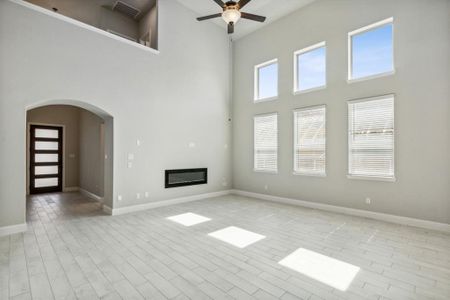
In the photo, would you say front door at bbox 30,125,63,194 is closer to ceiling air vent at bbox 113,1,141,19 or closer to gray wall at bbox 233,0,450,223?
ceiling air vent at bbox 113,1,141,19

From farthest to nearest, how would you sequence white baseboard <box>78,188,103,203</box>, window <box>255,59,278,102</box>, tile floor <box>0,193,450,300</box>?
window <box>255,59,278,102</box> < white baseboard <box>78,188,103,203</box> < tile floor <box>0,193,450,300</box>

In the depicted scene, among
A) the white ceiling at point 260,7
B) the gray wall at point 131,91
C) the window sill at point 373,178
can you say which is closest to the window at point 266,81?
the gray wall at point 131,91

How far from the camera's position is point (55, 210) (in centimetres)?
552

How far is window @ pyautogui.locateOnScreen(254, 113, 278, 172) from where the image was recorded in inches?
267

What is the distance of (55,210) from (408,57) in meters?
8.48

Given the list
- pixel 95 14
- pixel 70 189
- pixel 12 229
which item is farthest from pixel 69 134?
pixel 12 229

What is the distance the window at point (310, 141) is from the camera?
5.74 meters

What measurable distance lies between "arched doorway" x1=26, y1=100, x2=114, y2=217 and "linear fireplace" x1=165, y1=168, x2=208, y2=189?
6.31 ft

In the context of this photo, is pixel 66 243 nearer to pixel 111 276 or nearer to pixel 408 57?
pixel 111 276

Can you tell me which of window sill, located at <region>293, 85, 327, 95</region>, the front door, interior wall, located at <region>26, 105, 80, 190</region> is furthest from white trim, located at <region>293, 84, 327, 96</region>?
the front door

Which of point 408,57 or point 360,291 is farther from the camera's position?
point 408,57

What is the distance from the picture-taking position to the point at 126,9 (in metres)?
6.97

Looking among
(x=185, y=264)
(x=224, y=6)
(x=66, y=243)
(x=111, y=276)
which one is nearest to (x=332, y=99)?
(x=224, y=6)

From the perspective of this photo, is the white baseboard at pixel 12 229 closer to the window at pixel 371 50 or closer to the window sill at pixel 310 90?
the window sill at pixel 310 90
